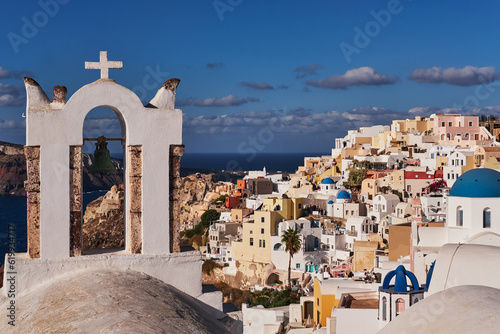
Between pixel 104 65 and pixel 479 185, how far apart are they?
16497 mm

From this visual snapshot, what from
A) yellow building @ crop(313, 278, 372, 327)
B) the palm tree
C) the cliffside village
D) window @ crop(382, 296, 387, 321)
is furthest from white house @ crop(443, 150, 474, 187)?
window @ crop(382, 296, 387, 321)

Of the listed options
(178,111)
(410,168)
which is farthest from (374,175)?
(178,111)

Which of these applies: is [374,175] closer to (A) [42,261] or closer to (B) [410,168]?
(B) [410,168]

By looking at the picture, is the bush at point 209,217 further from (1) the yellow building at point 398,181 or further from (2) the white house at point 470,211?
(2) the white house at point 470,211

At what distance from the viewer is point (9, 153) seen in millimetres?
109438

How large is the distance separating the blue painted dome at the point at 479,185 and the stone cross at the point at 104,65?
1621cm

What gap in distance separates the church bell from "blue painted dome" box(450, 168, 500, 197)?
15331mm

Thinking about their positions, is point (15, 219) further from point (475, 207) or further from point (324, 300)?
point (475, 207)

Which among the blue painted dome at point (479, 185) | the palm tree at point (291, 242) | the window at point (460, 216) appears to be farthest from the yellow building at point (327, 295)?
the palm tree at point (291, 242)

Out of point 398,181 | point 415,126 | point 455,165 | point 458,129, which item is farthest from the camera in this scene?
point 415,126

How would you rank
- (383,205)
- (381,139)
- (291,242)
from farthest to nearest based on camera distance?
(381,139) < (383,205) < (291,242)

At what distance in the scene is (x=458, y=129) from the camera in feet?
212

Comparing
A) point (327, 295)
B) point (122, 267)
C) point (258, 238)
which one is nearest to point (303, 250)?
point (258, 238)

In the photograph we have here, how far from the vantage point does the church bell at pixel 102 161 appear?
737 cm
